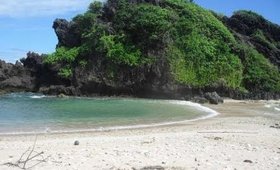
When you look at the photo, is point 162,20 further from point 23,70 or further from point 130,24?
point 23,70

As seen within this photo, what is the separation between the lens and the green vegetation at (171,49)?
53.8 m

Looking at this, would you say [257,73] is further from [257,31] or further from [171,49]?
[171,49]

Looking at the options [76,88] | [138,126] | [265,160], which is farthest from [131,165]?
[76,88]

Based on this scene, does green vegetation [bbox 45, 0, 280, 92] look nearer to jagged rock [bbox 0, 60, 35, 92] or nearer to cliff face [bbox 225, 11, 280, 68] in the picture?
cliff face [bbox 225, 11, 280, 68]

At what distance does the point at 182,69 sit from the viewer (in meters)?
53.5

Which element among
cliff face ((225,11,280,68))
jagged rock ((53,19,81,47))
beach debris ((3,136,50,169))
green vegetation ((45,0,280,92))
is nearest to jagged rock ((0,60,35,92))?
green vegetation ((45,0,280,92))

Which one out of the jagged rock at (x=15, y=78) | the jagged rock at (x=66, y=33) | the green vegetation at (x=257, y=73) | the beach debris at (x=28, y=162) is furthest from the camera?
the jagged rock at (x=66, y=33)

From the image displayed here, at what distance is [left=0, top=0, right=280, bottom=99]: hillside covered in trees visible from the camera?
53.1m

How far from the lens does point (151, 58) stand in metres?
53.5

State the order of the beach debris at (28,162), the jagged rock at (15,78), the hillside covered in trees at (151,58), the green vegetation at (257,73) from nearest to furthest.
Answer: the beach debris at (28,162)
the hillside covered in trees at (151,58)
the green vegetation at (257,73)
the jagged rock at (15,78)

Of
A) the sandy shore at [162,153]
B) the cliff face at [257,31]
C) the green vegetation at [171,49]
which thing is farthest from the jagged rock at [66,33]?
the sandy shore at [162,153]

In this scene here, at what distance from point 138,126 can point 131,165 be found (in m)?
11.7

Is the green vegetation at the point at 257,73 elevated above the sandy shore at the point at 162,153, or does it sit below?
above

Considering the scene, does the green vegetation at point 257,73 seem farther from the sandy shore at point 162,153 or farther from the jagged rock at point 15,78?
the sandy shore at point 162,153
